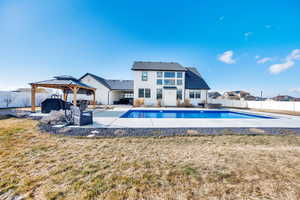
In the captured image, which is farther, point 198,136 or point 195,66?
point 195,66

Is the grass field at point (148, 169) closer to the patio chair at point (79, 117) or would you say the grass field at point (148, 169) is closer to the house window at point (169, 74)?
the patio chair at point (79, 117)

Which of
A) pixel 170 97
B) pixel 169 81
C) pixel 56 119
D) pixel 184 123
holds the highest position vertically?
pixel 169 81

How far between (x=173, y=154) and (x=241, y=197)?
61.3 inches

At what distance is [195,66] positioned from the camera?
22.9m

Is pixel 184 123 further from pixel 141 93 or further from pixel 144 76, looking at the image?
pixel 144 76

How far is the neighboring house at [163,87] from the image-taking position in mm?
17828

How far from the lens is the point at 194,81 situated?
64.6 feet

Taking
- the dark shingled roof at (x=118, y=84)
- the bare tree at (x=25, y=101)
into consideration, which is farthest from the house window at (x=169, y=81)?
the bare tree at (x=25, y=101)

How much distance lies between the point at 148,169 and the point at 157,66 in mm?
17719

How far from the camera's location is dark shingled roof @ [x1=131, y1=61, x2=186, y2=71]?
17.9 metres

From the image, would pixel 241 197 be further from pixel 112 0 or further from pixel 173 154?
pixel 112 0

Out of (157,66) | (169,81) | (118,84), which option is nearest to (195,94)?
(169,81)

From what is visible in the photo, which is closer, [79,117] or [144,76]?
[79,117]

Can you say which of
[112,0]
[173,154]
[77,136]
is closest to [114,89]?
[112,0]
